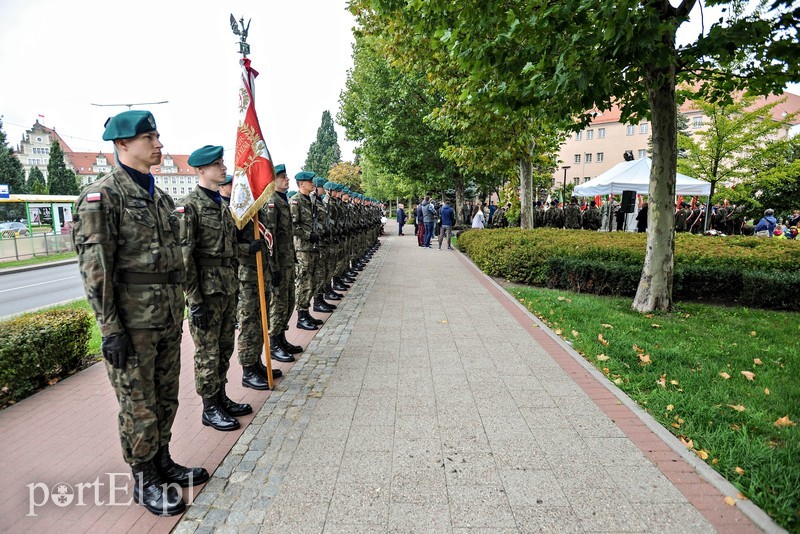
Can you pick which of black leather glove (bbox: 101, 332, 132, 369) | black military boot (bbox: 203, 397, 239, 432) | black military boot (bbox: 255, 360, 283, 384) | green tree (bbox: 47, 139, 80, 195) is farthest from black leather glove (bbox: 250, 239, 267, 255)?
green tree (bbox: 47, 139, 80, 195)

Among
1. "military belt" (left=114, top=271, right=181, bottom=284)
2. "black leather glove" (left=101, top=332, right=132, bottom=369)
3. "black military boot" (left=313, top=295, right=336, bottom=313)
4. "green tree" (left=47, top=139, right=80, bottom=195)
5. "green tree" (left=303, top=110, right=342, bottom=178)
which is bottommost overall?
"black military boot" (left=313, top=295, right=336, bottom=313)

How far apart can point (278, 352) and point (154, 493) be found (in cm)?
290

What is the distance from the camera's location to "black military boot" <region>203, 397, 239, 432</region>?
3947 mm

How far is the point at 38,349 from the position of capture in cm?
480

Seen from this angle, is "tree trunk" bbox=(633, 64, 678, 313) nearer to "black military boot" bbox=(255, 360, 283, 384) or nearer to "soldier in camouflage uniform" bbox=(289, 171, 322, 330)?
"soldier in camouflage uniform" bbox=(289, 171, 322, 330)

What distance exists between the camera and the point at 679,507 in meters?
2.94

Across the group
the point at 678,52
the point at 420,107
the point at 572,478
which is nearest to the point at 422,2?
the point at 678,52

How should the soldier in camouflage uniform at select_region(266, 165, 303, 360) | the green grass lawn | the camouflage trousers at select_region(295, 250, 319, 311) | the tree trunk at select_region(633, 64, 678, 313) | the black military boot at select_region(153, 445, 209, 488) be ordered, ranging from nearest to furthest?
1. the black military boot at select_region(153, 445, 209, 488)
2. the green grass lawn
3. the soldier in camouflage uniform at select_region(266, 165, 303, 360)
4. the camouflage trousers at select_region(295, 250, 319, 311)
5. the tree trunk at select_region(633, 64, 678, 313)

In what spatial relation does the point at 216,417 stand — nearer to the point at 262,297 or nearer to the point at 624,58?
the point at 262,297

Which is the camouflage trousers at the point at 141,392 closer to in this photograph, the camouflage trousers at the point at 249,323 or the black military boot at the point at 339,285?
the camouflage trousers at the point at 249,323

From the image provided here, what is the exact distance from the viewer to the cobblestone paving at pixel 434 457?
2.83 metres

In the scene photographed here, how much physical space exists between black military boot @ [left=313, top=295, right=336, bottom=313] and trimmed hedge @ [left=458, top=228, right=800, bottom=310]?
5029 millimetres

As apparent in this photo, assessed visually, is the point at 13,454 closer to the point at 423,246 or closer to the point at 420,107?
the point at 423,246

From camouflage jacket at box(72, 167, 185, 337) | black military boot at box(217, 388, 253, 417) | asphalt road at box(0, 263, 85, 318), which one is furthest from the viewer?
asphalt road at box(0, 263, 85, 318)
